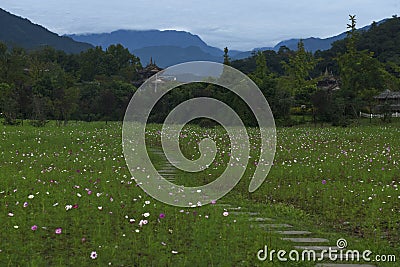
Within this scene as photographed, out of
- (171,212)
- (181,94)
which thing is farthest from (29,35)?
(171,212)

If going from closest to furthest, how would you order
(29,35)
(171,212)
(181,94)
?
(171,212) < (181,94) < (29,35)

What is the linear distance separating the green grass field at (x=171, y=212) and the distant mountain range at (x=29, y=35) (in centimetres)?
12514

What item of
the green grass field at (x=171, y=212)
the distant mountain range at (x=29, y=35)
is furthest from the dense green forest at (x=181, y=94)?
the distant mountain range at (x=29, y=35)

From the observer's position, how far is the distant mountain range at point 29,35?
132250 mm

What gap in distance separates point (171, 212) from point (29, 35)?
5651 inches

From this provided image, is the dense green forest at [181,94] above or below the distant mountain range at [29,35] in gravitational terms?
below

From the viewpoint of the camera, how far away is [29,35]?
138 meters

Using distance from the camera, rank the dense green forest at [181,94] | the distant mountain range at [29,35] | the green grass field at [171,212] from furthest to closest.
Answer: the distant mountain range at [29,35] < the dense green forest at [181,94] < the green grass field at [171,212]

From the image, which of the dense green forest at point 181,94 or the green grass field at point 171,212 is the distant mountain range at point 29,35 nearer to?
the dense green forest at point 181,94

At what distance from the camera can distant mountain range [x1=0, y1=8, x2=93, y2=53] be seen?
132 metres

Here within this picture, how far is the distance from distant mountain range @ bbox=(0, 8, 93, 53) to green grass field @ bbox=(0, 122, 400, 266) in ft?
411

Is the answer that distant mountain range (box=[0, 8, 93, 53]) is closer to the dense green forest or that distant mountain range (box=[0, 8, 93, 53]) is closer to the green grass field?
the dense green forest

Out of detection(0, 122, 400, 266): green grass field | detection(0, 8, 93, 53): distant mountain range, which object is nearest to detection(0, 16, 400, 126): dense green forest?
detection(0, 122, 400, 266): green grass field

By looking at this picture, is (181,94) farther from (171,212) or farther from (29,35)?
(29,35)
